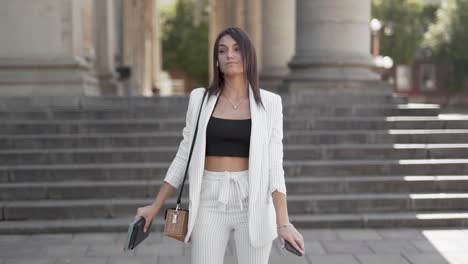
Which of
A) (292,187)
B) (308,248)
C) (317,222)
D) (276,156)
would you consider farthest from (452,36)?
(276,156)

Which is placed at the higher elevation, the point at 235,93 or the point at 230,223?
the point at 235,93

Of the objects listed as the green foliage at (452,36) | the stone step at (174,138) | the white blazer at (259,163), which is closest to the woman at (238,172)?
the white blazer at (259,163)

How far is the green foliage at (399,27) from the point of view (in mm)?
47359

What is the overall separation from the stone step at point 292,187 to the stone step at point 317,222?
46 centimetres

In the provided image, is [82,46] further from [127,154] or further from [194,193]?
[194,193]

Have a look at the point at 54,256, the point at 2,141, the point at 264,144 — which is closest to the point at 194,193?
the point at 264,144

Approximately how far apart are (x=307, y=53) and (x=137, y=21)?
58.4ft

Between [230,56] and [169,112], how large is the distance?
652cm

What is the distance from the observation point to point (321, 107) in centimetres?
969

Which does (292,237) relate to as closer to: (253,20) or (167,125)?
(167,125)

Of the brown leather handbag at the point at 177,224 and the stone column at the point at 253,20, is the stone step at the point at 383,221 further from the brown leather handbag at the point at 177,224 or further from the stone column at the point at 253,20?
the stone column at the point at 253,20

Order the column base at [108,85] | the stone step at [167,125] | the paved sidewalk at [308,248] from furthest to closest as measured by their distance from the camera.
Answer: the column base at [108,85]
the stone step at [167,125]
the paved sidewalk at [308,248]

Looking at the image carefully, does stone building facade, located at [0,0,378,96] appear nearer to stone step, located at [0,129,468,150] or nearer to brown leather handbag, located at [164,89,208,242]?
stone step, located at [0,129,468,150]

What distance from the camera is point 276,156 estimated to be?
313 centimetres
